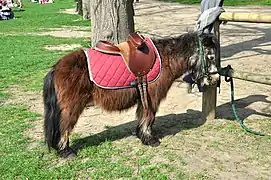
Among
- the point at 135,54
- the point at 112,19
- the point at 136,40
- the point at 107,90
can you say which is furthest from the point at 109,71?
the point at 112,19

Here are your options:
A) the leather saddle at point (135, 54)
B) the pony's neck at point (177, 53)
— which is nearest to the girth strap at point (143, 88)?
the leather saddle at point (135, 54)

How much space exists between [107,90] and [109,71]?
0.62 feet

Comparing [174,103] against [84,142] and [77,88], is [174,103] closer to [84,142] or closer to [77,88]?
[84,142]

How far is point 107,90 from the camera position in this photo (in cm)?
385

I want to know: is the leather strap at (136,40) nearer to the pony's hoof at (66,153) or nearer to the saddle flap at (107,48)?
the saddle flap at (107,48)

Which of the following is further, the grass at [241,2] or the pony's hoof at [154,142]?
the grass at [241,2]

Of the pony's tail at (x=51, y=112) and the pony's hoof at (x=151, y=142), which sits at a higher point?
the pony's tail at (x=51, y=112)

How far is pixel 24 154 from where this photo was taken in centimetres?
413

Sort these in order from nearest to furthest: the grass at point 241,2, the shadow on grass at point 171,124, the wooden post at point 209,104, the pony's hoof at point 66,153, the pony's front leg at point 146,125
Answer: the pony's hoof at point 66,153
the pony's front leg at point 146,125
the shadow on grass at point 171,124
the wooden post at point 209,104
the grass at point 241,2

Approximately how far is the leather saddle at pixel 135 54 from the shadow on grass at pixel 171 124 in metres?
0.98

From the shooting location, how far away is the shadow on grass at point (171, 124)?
14.7 ft

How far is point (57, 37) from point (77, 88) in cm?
993

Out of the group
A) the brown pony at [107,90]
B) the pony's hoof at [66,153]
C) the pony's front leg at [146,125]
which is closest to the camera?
the brown pony at [107,90]

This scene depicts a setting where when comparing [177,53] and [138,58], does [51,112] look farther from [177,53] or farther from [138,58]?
[177,53]
